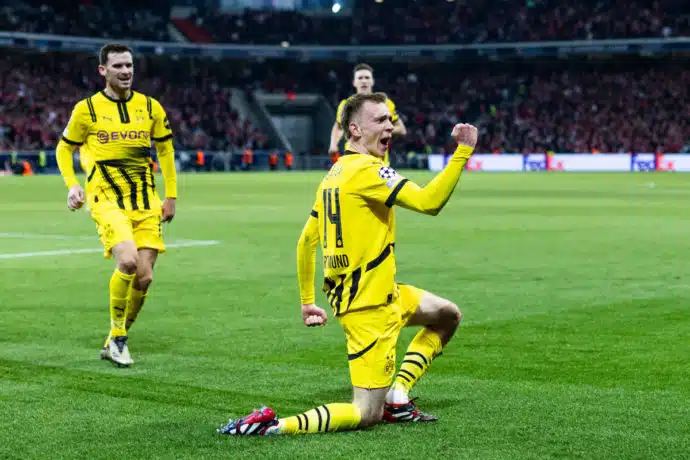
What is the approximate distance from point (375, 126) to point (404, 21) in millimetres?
68125

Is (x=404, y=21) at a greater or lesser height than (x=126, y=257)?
greater

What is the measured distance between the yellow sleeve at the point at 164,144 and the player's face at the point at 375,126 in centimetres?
329

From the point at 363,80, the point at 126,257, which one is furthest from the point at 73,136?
the point at 363,80

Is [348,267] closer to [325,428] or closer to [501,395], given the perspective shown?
[325,428]

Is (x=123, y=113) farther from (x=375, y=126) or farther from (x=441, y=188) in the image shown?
(x=441, y=188)

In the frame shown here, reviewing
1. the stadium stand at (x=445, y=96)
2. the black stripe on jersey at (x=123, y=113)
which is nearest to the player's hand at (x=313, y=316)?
the black stripe on jersey at (x=123, y=113)

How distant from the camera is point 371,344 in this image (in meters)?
5.60

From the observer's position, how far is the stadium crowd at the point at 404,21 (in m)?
65.5

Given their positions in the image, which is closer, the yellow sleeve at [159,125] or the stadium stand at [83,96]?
the yellow sleeve at [159,125]

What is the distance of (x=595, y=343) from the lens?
829 centimetres

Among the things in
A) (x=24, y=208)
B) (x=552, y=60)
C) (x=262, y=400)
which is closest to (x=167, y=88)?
(x=552, y=60)

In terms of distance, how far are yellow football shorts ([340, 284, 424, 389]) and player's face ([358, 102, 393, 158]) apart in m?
0.82

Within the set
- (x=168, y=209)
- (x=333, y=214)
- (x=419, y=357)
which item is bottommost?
(x=419, y=357)

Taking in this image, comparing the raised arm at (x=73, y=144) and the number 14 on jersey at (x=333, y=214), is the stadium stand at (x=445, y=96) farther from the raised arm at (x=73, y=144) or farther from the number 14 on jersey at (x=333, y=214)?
the number 14 on jersey at (x=333, y=214)
